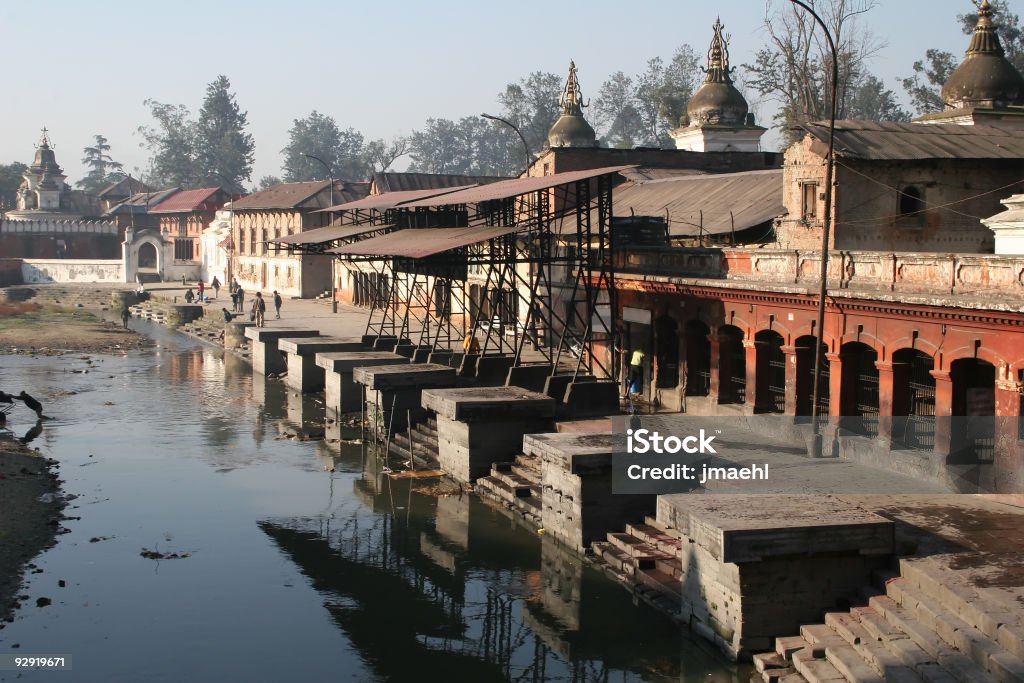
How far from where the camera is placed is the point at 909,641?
1204 cm

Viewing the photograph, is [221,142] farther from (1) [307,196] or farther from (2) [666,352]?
(2) [666,352]

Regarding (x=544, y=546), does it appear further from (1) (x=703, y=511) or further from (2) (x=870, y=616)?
(2) (x=870, y=616)

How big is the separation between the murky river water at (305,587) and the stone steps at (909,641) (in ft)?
3.46

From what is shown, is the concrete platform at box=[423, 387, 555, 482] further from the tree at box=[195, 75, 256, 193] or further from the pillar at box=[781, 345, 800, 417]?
the tree at box=[195, 75, 256, 193]

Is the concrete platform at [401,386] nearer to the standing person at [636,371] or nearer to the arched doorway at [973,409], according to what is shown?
the standing person at [636,371]

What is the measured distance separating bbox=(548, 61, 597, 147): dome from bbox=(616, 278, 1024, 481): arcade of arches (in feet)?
79.8

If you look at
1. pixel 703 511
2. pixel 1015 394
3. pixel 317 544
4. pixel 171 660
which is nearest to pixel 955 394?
pixel 1015 394

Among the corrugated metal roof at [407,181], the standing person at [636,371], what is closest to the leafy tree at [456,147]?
the corrugated metal roof at [407,181]

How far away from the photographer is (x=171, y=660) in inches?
571

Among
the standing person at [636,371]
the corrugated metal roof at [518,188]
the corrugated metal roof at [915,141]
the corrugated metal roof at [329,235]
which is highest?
the corrugated metal roof at [915,141]

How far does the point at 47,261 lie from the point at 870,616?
76.7m

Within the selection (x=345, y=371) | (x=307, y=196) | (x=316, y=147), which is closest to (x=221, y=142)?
(x=316, y=147)

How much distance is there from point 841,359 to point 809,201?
6333mm

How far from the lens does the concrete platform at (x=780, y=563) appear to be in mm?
13141
